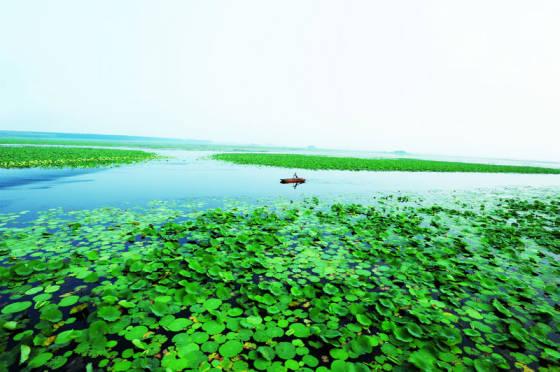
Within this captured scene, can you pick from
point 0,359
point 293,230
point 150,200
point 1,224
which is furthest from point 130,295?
point 150,200

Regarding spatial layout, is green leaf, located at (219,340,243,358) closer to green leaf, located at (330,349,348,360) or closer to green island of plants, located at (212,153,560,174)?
green leaf, located at (330,349,348,360)

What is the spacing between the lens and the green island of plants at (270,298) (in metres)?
3.03

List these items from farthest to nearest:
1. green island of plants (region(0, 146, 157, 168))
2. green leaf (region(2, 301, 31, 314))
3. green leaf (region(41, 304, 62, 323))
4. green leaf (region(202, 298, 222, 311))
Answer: green island of plants (region(0, 146, 157, 168))
green leaf (region(202, 298, 222, 311))
green leaf (region(2, 301, 31, 314))
green leaf (region(41, 304, 62, 323))

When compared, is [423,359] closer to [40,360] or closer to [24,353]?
[40,360]

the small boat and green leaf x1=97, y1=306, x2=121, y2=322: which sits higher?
the small boat

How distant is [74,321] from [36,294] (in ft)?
4.11

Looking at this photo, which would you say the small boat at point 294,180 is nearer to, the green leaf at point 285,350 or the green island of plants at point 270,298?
the green island of plants at point 270,298

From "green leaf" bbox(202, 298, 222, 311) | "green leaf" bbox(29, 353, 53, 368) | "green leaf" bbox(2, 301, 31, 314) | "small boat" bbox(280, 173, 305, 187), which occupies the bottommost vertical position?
"green leaf" bbox(2, 301, 31, 314)

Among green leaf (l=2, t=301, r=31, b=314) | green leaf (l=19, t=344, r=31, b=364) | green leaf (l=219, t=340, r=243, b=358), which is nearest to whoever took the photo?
green leaf (l=19, t=344, r=31, b=364)

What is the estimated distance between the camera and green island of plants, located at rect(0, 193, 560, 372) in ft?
9.93

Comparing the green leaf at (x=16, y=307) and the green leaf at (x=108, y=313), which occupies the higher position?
the green leaf at (x=108, y=313)

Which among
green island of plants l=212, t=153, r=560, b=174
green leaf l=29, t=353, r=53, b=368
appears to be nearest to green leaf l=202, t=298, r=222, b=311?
green leaf l=29, t=353, r=53, b=368

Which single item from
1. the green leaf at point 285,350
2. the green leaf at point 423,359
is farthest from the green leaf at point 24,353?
the green leaf at point 423,359

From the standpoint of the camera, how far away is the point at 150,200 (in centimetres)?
1211
